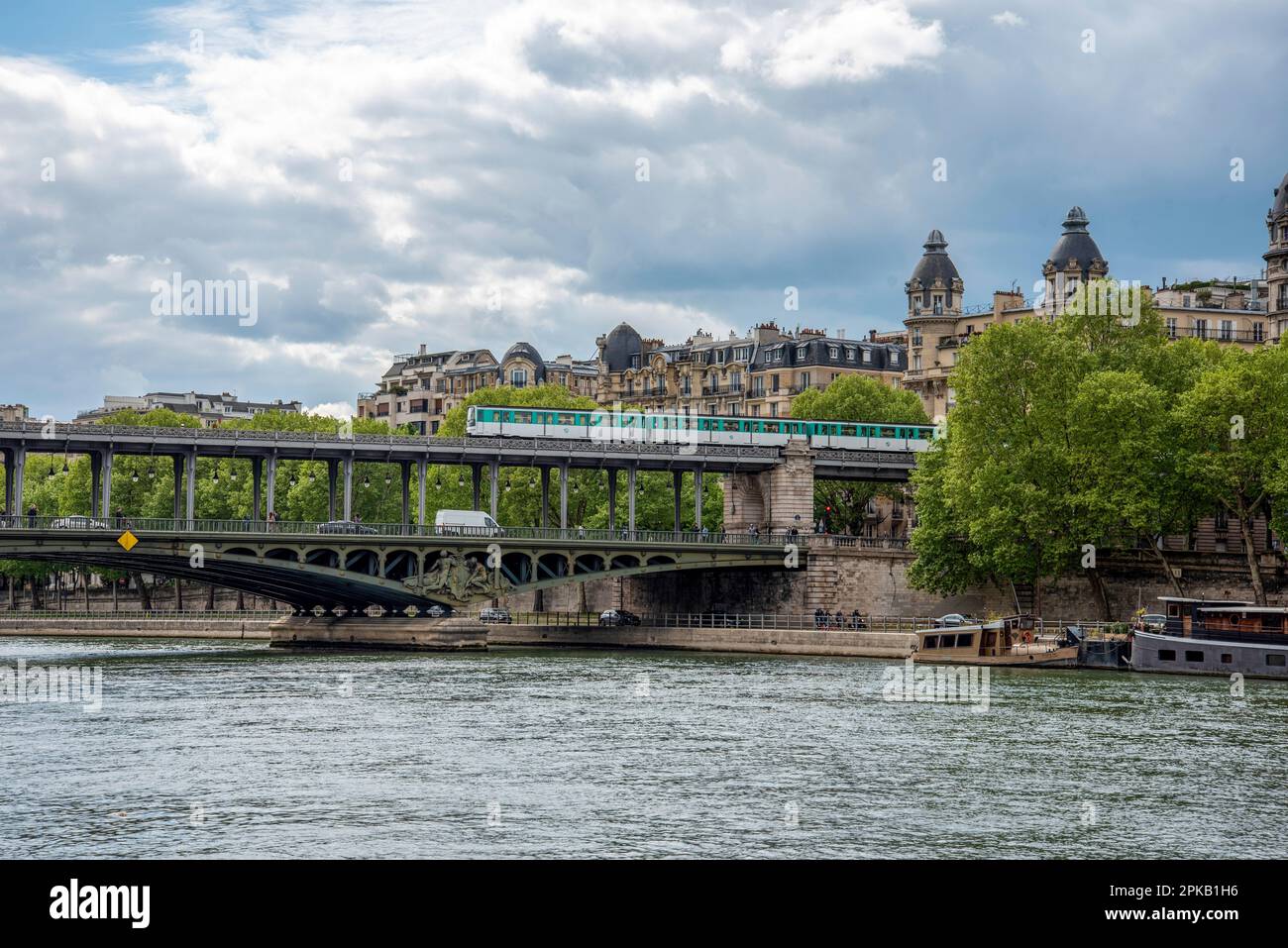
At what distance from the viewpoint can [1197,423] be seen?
241 ft

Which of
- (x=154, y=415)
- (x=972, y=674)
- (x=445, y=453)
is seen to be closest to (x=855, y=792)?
(x=972, y=674)

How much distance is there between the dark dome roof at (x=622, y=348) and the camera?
163 m

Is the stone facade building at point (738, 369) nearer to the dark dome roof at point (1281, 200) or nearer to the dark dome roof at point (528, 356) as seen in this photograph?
the dark dome roof at point (528, 356)

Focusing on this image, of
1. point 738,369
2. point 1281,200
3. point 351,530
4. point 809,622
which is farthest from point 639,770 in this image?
point 738,369

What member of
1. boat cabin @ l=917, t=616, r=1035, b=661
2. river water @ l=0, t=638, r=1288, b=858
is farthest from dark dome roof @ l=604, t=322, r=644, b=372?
river water @ l=0, t=638, r=1288, b=858

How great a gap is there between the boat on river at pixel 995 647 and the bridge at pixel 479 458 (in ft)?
71.0

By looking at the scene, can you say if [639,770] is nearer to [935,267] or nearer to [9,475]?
[9,475]

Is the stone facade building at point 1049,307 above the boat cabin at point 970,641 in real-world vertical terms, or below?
above

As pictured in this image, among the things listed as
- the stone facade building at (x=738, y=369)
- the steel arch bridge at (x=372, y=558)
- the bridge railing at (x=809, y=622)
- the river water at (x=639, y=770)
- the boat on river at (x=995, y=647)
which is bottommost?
the river water at (x=639, y=770)

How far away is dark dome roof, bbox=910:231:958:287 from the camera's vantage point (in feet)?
420

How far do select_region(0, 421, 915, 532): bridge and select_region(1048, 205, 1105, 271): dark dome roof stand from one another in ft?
101

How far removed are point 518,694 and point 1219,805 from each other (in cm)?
2470

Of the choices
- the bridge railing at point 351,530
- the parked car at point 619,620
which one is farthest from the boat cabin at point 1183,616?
the parked car at point 619,620

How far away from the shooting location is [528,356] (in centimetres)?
16338
